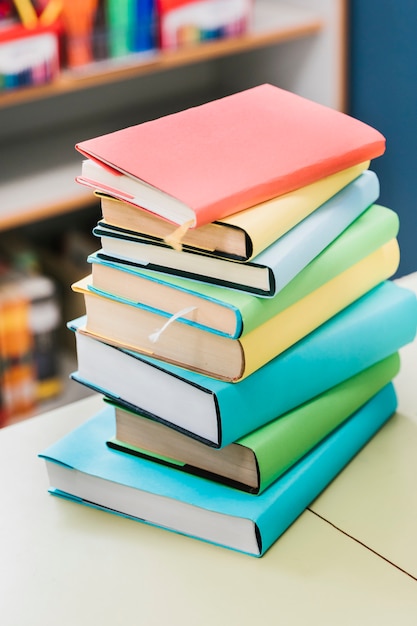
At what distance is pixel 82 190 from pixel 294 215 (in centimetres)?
130

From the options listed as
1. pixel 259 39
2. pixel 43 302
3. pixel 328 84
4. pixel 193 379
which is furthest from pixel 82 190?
pixel 193 379

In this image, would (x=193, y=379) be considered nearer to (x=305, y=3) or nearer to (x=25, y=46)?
(x=25, y=46)

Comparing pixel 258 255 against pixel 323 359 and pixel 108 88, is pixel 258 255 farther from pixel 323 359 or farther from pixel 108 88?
pixel 108 88

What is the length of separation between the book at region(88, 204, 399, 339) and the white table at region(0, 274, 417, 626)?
0.19m

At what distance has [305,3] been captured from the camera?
2.25 m

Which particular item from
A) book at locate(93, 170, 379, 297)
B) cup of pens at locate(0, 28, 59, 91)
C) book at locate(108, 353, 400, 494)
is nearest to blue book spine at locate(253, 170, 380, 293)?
book at locate(93, 170, 379, 297)

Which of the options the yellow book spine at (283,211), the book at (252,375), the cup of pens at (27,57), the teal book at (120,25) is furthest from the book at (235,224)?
the teal book at (120,25)

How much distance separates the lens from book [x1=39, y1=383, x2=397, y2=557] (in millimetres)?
723

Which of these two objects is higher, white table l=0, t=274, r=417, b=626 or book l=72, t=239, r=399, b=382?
book l=72, t=239, r=399, b=382

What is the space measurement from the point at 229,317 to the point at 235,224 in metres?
0.07

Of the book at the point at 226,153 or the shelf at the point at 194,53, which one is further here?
the shelf at the point at 194,53

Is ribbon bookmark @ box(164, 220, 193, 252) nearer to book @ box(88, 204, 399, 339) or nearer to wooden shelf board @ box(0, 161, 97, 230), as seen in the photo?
book @ box(88, 204, 399, 339)

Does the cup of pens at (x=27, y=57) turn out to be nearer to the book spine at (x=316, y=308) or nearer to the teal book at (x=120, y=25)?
the teal book at (x=120, y=25)

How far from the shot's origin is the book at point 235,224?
0.67 metres
